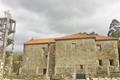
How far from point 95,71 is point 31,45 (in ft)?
53.6

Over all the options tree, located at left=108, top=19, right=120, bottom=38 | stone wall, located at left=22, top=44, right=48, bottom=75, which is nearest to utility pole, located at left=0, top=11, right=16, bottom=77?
stone wall, located at left=22, top=44, right=48, bottom=75

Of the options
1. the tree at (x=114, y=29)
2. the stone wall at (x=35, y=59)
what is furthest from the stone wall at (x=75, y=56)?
the tree at (x=114, y=29)

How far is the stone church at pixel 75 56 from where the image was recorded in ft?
112

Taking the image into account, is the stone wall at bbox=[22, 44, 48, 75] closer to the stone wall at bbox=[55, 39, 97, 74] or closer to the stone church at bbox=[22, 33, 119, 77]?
the stone church at bbox=[22, 33, 119, 77]

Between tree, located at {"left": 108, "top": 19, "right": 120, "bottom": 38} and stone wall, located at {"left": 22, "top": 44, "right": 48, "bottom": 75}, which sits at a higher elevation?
tree, located at {"left": 108, "top": 19, "right": 120, "bottom": 38}

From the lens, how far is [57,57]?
120 ft

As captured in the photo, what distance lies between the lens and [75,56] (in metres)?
35.3

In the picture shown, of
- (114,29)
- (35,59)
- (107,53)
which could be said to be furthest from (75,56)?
(114,29)

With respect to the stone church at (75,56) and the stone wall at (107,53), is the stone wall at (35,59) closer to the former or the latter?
the stone church at (75,56)

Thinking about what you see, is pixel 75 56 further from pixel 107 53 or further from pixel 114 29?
pixel 114 29

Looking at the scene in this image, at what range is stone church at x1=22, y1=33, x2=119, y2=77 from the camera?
34188 millimetres

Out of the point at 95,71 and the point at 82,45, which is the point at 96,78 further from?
the point at 82,45

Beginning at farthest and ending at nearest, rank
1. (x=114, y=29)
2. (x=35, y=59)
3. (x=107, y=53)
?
(x=114, y=29)
(x=35, y=59)
(x=107, y=53)

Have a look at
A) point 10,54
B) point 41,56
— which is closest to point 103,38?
point 41,56
